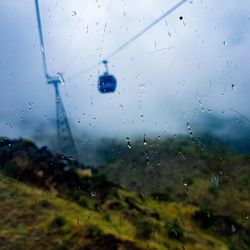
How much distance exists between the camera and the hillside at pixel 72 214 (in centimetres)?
2078

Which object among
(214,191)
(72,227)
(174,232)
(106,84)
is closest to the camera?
(72,227)

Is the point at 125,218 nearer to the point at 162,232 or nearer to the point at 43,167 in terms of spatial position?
the point at 162,232

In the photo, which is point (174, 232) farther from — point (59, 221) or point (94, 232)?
point (59, 221)

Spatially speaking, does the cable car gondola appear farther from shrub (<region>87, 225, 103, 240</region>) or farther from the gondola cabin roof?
shrub (<region>87, 225, 103, 240</region>)

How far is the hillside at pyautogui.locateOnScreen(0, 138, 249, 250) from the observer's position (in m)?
20.8

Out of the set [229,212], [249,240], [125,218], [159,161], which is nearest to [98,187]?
[125,218]

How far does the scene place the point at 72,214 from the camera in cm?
2383

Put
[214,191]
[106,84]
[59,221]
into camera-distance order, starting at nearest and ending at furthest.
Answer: [59,221]
[106,84]
[214,191]

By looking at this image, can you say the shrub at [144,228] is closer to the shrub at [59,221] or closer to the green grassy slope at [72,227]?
the green grassy slope at [72,227]

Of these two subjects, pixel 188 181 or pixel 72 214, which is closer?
pixel 72 214

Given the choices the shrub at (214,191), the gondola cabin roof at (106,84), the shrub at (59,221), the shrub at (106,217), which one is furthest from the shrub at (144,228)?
the shrub at (214,191)

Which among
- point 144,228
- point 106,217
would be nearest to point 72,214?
point 106,217

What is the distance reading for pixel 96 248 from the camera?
20.2 m

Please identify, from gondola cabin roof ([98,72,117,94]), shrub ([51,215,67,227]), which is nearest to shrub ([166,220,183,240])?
shrub ([51,215,67,227])
